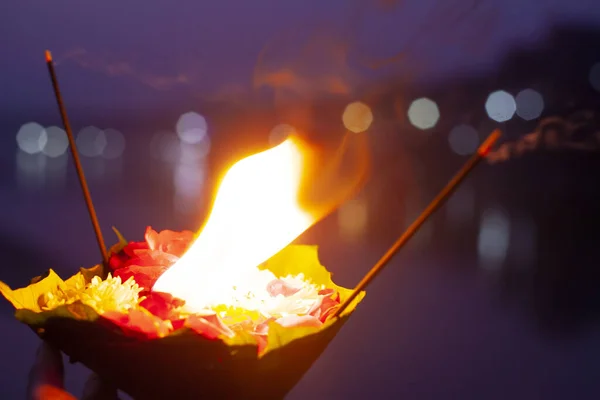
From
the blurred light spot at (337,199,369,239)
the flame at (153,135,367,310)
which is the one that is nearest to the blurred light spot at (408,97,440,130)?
the blurred light spot at (337,199,369,239)

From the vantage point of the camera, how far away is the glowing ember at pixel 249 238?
4.11 ft

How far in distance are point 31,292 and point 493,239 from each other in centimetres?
901

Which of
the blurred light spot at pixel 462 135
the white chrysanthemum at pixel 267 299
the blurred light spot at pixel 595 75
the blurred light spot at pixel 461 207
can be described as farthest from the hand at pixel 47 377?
the blurred light spot at pixel 462 135

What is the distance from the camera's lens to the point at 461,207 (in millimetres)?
14523

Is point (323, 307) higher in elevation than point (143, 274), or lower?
lower

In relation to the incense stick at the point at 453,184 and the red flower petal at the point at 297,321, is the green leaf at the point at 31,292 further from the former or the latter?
the incense stick at the point at 453,184

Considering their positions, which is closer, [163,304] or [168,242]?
[163,304]

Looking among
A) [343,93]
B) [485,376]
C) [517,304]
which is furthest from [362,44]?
[517,304]

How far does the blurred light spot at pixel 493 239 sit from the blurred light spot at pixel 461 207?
400 millimetres

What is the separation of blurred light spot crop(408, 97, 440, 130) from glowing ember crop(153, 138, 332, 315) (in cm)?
3107

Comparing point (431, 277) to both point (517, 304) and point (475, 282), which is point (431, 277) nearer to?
point (475, 282)

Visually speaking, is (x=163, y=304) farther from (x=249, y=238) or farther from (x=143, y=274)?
(x=249, y=238)

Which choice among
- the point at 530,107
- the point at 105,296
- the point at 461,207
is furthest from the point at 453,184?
the point at 530,107

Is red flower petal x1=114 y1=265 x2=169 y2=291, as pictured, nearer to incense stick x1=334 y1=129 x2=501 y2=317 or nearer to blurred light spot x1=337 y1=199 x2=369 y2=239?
incense stick x1=334 y1=129 x2=501 y2=317
